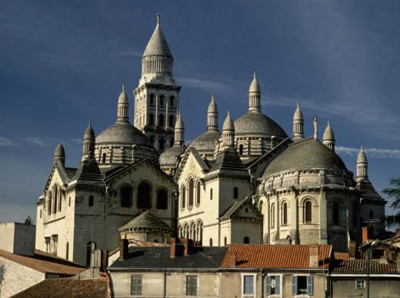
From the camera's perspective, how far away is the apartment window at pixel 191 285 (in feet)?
181

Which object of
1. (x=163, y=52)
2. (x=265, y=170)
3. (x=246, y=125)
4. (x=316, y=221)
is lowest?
(x=316, y=221)

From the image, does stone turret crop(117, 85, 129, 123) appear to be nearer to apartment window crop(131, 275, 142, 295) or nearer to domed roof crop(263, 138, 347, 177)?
domed roof crop(263, 138, 347, 177)

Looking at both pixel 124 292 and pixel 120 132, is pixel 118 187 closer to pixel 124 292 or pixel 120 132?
pixel 120 132

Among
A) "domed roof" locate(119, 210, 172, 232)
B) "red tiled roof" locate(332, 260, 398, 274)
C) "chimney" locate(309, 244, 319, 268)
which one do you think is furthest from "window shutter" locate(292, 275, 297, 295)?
"domed roof" locate(119, 210, 172, 232)

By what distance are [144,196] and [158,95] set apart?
111 feet

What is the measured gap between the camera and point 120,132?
352 ft

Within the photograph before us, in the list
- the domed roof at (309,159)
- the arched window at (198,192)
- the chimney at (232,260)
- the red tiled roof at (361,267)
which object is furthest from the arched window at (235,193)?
the red tiled roof at (361,267)

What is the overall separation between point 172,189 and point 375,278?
1756 inches

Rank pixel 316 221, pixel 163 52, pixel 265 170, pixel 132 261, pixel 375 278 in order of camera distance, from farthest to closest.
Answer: pixel 163 52
pixel 265 170
pixel 316 221
pixel 132 261
pixel 375 278

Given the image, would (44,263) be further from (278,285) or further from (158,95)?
(158,95)

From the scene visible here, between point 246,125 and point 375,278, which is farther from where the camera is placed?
point 246,125

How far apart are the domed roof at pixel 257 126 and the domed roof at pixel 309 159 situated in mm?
12930

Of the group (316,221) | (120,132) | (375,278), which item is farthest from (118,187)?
(375,278)

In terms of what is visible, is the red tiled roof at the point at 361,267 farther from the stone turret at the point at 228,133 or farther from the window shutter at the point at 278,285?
the stone turret at the point at 228,133
